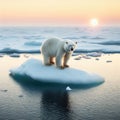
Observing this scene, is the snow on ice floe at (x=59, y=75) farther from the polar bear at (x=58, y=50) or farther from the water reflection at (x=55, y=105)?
the water reflection at (x=55, y=105)

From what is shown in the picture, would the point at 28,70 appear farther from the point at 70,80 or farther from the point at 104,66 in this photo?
the point at 104,66

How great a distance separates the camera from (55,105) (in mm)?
8070

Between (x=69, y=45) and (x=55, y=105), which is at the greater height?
(x=69, y=45)

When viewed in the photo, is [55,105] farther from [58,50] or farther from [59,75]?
[58,50]

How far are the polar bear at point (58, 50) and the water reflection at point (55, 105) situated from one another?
1.33 meters

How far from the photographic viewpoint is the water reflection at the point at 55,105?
23.8 feet

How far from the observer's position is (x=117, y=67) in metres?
13.5

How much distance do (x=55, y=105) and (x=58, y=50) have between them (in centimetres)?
265

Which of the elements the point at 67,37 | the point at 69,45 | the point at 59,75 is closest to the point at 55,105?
the point at 59,75

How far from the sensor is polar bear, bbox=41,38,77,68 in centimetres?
976

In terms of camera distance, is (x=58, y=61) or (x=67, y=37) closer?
(x=58, y=61)

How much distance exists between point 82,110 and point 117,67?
6.26 metres

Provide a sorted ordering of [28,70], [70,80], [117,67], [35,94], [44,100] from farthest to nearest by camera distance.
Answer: [117,67]
[28,70]
[70,80]
[35,94]
[44,100]

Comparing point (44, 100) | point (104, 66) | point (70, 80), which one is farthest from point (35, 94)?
point (104, 66)
